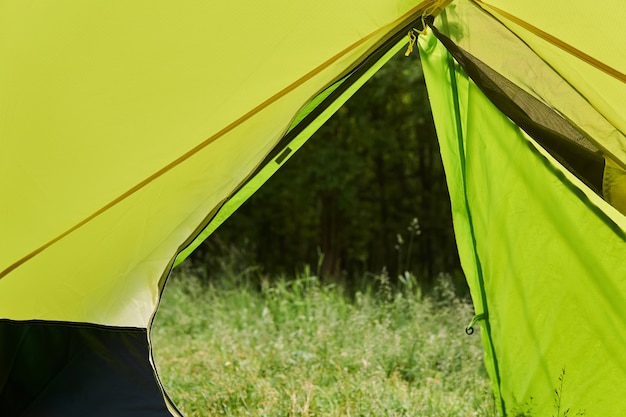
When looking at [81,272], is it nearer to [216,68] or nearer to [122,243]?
[122,243]

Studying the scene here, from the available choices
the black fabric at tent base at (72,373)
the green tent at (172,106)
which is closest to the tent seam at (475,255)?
the green tent at (172,106)

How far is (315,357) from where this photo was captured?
4.09m

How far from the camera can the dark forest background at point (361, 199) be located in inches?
403

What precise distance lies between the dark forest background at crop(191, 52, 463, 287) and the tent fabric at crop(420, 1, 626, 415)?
627cm

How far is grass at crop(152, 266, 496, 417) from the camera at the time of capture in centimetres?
347

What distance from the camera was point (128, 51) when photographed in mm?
2264

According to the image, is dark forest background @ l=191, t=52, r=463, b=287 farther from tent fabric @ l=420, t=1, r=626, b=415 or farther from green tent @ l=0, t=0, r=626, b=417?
green tent @ l=0, t=0, r=626, b=417

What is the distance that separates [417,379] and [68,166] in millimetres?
2288

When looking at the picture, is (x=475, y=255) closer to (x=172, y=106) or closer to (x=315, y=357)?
(x=315, y=357)

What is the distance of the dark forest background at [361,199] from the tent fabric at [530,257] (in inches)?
247

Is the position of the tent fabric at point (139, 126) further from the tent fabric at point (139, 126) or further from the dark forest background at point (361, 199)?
the dark forest background at point (361, 199)

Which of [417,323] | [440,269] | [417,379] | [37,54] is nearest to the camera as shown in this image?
[37,54]

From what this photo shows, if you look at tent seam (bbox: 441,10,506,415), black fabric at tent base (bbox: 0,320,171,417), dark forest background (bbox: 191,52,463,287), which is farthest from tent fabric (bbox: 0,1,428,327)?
dark forest background (bbox: 191,52,463,287)

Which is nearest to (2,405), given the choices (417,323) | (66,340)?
(66,340)
